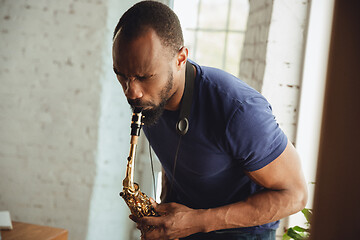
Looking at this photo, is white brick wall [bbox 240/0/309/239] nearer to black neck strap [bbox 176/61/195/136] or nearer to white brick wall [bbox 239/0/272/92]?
white brick wall [bbox 239/0/272/92]

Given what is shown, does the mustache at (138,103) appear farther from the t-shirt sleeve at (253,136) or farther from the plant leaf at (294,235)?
the plant leaf at (294,235)

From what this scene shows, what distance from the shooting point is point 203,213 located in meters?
1.59

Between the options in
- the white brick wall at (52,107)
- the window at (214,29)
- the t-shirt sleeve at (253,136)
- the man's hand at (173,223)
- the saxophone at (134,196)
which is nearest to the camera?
the t-shirt sleeve at (253,136)

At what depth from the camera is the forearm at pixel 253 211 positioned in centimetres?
155

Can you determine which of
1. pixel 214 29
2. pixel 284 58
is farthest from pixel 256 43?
pixel 214 29

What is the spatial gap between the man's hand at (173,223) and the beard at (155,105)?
37 cm

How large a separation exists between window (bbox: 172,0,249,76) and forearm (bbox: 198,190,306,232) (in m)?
2.38

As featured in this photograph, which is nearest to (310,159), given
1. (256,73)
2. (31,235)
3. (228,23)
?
(256,73)

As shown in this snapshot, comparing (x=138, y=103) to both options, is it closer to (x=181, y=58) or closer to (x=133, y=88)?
(x=133, y=88)

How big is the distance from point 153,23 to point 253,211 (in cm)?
85

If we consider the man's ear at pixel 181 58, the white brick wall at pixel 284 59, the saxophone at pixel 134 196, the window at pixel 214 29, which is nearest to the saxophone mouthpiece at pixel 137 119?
the saxophone at pixel 134 196

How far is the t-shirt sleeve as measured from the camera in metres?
1.46

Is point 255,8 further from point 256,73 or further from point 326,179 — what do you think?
point 326,179

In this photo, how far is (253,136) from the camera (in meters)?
1.46
